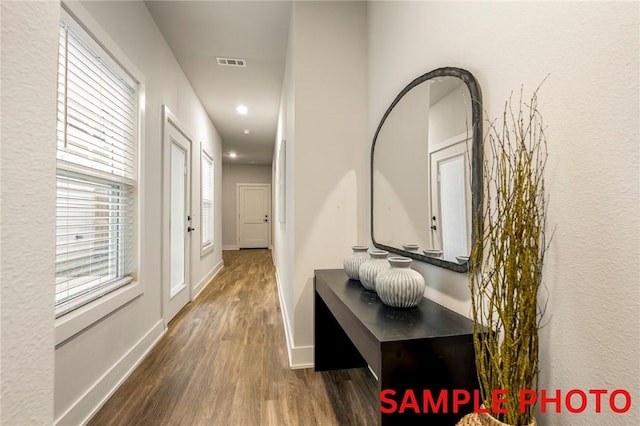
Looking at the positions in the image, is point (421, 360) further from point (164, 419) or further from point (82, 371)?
point (82, 371)

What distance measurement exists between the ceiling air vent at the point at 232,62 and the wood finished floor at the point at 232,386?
8.77ft

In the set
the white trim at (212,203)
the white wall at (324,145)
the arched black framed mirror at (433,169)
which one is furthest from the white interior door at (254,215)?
the arched black framed mirror at (433,169)

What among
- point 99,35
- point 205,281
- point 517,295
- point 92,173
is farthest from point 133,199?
point 205,281

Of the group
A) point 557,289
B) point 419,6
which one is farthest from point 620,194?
point 419,6

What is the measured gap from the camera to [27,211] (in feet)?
1.59

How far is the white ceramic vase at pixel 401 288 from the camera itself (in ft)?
3.73

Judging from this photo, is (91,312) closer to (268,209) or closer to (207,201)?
(207,201)

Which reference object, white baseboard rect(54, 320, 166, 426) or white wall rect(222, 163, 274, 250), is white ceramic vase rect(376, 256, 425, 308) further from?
white wall rect(222, 163, 274, 250)

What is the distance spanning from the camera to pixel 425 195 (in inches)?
54.3

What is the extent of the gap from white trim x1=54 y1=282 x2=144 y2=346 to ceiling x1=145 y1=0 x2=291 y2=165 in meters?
2.14

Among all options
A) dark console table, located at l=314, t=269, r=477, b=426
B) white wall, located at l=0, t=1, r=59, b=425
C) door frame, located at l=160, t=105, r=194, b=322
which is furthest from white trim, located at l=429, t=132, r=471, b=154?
door frame, located at l=160, t=105, r=194, b=322

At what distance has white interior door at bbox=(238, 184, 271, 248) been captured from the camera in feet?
27.7

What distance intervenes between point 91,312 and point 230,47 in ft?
8.11

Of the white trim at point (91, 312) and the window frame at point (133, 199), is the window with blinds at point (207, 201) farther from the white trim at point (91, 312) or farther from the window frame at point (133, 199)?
the white trim at point (91, 312)
